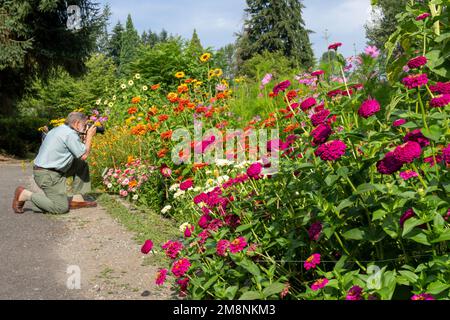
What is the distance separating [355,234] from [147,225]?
3456mm

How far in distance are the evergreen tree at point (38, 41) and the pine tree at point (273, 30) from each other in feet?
77.8

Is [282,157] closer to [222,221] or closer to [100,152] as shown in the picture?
[222,221]

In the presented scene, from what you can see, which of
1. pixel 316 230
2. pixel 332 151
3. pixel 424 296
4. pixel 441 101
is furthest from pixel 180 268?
pixel 441 101

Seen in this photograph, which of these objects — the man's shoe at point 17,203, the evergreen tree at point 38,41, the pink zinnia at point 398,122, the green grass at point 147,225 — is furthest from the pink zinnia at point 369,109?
the evergreen tree at point 38,41

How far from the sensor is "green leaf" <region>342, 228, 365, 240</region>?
2.25 m

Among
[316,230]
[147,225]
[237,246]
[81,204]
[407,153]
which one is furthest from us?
[81,204]

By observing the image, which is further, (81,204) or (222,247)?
(81,204)

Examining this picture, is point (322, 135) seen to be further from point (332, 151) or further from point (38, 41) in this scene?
point (38, 41)

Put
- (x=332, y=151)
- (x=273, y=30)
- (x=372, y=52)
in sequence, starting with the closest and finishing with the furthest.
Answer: (x=332, y=151)
(x=372, y=52)
(x=273, y=30)

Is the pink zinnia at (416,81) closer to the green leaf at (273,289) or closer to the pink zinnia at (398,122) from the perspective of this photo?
the pink zinnia at (398,122)

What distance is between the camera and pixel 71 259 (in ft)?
14.5

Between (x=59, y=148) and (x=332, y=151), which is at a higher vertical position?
(x=59, y=148)

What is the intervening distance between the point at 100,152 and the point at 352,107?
6538 millimetres
